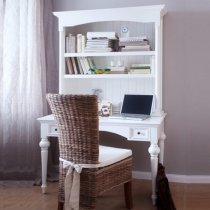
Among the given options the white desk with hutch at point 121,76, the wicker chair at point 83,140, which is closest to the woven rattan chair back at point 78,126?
the wicker chair at point 83,140

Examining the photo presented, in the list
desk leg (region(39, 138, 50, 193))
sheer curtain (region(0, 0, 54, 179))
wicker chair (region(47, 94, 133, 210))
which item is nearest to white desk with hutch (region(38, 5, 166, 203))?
desk leg (region(39, 138, 50, 193))

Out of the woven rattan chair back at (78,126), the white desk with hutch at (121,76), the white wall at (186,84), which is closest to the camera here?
the woven rattan chair back at (78,126)

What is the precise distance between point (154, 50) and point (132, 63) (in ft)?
0.87

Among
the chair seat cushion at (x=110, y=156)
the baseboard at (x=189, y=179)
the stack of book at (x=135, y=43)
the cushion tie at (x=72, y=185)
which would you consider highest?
the stack of book at (x=135, y=43)

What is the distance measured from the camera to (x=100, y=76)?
3.16 metres

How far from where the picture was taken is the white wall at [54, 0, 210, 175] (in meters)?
3.19

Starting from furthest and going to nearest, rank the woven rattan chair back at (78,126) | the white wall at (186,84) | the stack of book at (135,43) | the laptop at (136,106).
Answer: the white wall at (186,84) → the stack of book at (135,43) → the laptop at (136,106) → the woven rattan chair back at (78,126)

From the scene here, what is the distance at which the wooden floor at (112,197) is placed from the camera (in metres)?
2.75

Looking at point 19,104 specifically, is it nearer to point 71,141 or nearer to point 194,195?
point 71,141

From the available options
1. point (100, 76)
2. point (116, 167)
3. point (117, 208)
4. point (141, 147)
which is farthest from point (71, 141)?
point (141, 147)

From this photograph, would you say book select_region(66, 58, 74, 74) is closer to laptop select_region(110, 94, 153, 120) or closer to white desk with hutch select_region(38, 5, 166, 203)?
white desk with hutch select_region(38, 5, 166, 203)

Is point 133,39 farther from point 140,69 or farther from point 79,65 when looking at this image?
point 79,65

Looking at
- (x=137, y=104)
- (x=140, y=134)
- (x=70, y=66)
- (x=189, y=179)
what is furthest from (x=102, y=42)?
(x=189, y=179)

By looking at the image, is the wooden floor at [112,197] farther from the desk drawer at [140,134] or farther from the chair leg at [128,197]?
the desk drawer at [140,134]
